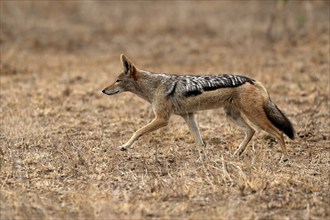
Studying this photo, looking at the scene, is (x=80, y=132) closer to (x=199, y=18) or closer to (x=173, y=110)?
(x=173, y=110)

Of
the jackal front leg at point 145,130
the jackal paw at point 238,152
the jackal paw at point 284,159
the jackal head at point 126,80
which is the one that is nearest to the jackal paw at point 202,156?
the jackal paw at point 238,152

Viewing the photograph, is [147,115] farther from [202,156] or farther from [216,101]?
[202,156]

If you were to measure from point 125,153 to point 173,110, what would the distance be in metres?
0.84

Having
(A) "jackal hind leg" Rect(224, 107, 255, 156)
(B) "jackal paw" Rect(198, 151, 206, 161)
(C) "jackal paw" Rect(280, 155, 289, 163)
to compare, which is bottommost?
(C) "jackal paw" Rect(280, 155, 289, 163)

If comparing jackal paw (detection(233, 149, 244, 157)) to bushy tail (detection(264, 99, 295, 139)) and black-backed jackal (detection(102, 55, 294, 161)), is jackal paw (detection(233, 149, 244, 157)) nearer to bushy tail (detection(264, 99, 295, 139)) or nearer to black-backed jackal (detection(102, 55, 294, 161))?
black-backed jackal (detection(102, 55, 294, 161))

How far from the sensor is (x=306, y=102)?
40.0ft

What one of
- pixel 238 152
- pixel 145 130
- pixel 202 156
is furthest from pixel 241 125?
pixel 145 130

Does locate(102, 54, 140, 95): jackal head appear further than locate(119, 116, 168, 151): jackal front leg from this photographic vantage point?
Yes

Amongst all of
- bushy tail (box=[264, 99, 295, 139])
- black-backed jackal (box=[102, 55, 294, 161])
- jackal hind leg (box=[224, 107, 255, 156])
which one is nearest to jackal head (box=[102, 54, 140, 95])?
black-backed jackal (box=[102, 55, 294, 161])

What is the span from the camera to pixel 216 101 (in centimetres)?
862

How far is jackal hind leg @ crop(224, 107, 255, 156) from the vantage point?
879 centimetres

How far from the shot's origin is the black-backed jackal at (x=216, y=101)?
8.52 m

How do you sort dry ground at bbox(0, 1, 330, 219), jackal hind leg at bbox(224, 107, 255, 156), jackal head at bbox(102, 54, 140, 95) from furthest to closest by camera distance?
jackal head at bbox(102, 54, 140, 95) → jackal hind leg at bbox(224, 107, 255, 156) → dry ground at bbox(0, 1, 330, 219)

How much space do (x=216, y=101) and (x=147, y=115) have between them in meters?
2.88
